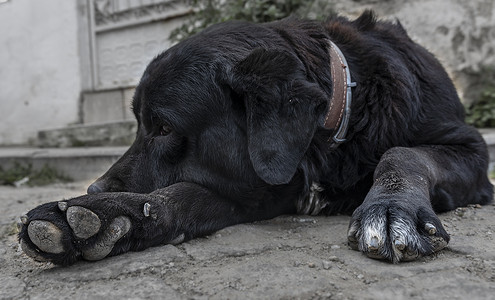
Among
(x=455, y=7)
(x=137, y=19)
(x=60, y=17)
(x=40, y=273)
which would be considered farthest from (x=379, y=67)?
(x=60, y=17)

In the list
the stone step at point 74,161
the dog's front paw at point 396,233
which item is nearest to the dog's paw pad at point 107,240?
the dog's front paw at point 396,233

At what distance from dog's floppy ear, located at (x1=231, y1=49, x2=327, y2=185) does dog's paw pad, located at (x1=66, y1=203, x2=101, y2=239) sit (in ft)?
2.10

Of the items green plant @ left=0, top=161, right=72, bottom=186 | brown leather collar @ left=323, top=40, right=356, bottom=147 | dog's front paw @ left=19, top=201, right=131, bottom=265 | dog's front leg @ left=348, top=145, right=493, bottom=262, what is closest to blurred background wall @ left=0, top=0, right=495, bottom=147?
green plant @ left=0, top=161, right=72, bottom=186

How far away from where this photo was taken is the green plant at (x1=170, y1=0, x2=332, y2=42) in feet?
15.7

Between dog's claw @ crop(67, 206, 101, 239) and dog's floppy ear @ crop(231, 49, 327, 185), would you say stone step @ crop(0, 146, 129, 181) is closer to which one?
dog's floppy ear @ crop(231, 49, 327, 185)

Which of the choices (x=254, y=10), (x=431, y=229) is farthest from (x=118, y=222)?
(x=254, y=10)

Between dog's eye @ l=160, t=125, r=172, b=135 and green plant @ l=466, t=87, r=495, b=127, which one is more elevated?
dog's eye @ l=160, t=125, r=172, b=135

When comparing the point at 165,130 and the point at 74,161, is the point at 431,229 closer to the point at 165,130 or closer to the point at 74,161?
the point at 165,130

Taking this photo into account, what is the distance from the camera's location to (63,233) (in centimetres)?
151

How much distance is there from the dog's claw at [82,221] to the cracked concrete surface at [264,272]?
0.43 feet

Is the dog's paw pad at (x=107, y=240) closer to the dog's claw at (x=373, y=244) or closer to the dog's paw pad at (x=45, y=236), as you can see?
the dog's paw pad at (x=45, y=236)

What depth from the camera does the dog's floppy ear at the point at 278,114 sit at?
1.88 m

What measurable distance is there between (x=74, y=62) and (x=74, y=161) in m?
2.59

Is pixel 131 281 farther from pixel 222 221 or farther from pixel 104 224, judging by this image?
pixel 222 221
